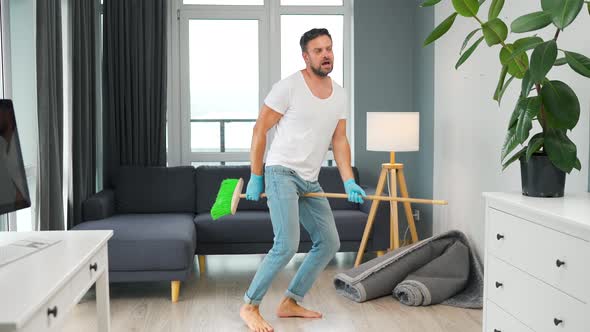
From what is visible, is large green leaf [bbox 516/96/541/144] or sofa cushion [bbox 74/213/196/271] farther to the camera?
sofa cushion [bbox 74/213/196/271]

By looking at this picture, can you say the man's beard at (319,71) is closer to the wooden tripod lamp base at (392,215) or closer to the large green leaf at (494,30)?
the large green leaf at (494,30)

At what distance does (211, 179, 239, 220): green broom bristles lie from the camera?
3.88 m

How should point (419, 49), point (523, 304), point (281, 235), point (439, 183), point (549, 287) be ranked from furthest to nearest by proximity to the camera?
point (419, 49) → point (439, 183) → point (281, 235) → point (523, 304) → point (549, 287)

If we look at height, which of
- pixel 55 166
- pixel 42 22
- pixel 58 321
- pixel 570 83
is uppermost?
pixel 42 22

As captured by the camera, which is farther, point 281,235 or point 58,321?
point 281,235

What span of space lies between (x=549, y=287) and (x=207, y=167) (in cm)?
341

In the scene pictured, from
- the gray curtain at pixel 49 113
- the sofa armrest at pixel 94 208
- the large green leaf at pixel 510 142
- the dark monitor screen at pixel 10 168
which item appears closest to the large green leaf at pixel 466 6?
the large green leaf at pixel 510 142

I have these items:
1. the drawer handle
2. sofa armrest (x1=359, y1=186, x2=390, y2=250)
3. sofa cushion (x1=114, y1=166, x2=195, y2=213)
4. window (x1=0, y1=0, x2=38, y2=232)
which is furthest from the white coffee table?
sofa cushion (x1=114, y1=166, x2=195, y2=213)

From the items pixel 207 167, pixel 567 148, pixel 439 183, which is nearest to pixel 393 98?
pixel 439 183

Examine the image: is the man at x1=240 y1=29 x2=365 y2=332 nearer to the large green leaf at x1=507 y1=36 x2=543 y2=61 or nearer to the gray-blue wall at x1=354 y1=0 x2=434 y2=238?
the large green leaf at x1=507 y1=36 x2=543 y2=61

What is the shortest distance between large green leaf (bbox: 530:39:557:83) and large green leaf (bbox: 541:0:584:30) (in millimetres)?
137

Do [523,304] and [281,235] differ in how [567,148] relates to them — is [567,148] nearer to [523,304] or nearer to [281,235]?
[523,304]

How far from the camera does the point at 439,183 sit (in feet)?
16.6

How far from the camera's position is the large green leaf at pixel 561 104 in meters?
2.54
